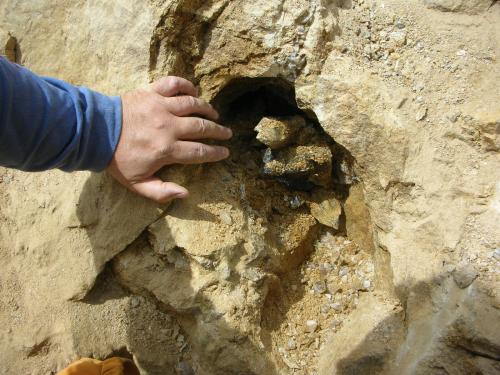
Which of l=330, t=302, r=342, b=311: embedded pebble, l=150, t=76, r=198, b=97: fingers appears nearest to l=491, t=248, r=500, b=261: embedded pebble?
Result: l=330, t=302, r=342, b=311: embedded pebble

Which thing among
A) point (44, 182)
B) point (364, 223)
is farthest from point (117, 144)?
point (364, 223)

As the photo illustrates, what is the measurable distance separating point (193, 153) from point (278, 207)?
488mm

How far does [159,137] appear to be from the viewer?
4.50ft

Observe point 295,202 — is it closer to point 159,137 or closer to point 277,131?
point 277,131

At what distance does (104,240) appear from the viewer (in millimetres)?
1535

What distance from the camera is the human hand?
1.36m

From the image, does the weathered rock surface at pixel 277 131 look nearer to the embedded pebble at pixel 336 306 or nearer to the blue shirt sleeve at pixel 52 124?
the blue shirt sleeve at pixel 52 124

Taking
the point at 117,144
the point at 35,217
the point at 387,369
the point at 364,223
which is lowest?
the point at 35,217

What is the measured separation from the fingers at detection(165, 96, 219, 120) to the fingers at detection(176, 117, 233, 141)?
34 mm

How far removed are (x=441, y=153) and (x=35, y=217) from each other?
4.88ft

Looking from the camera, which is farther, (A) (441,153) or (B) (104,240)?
(B) (104,240)

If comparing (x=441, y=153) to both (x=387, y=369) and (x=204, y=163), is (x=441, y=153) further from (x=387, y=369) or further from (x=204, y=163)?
(x=204, y=163)

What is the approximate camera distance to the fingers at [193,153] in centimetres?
141

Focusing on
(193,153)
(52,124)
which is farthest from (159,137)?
(52,124)
